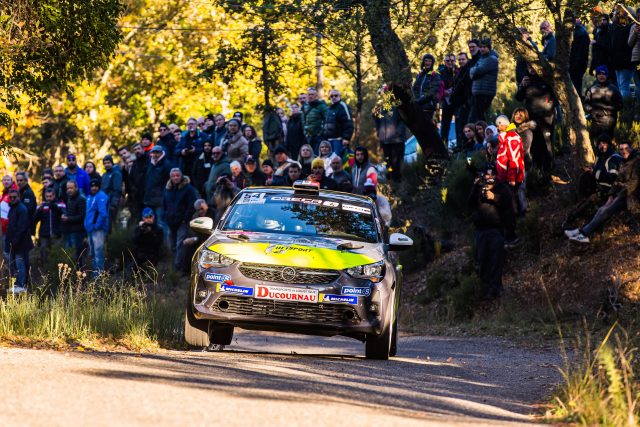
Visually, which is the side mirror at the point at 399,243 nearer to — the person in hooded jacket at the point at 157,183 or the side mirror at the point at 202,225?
the side mirror at the point at 202,225

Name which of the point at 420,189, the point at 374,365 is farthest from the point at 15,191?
the point at 374,365

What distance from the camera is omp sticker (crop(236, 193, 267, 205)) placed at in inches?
562

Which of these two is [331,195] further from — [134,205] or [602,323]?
[134,205]

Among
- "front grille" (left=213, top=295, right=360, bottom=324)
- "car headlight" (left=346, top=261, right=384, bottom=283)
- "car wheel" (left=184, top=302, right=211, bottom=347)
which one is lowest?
"car wheel" (left=184, top=302, right=211, bottom=347)

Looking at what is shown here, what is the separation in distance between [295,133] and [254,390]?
18.8 m

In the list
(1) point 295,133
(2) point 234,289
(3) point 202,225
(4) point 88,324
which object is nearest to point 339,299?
(2) point 234,289

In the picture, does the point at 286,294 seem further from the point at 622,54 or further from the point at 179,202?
the point at 179,202

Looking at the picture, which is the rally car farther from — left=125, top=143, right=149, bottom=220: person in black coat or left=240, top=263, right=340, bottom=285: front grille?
left=125, top=143, right=149, bottom=220: person in black coat

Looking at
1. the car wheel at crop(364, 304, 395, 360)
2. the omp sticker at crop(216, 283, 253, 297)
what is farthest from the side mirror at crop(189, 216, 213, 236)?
the car wheel at crop(364, 304, 395, 360)

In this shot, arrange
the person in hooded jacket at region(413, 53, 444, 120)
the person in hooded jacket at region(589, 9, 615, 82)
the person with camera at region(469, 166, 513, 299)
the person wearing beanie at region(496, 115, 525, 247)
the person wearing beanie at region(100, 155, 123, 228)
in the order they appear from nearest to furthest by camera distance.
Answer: the person with camera at region(469, 166, 513, 299)
the person wearing beanie at region(496, 115, 525, 247)
the person in hooded jacket at region(589, 9, 615, 82)
the person in hooded jacket at region(413, 53, 444, 120)
the person wearing beanie at region(100, 155, 123, 228)

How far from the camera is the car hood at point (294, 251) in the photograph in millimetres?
12727

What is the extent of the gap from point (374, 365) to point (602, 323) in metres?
6.62

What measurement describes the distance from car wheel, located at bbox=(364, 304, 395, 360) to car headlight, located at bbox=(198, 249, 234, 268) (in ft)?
5.42

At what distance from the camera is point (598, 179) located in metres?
20.0
